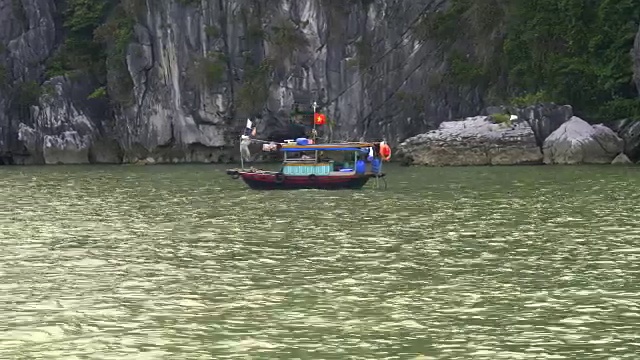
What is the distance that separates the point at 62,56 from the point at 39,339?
66.0 m

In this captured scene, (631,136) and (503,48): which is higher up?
(503,48)

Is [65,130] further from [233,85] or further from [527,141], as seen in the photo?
[527,141]

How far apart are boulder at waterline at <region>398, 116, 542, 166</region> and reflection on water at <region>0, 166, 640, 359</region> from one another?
18.9 meters

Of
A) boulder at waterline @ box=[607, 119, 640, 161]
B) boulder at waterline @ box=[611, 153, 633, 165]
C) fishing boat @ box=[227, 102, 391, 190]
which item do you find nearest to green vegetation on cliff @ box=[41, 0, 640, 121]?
boulder at waterline @ box=[607, 119, 640, 161]

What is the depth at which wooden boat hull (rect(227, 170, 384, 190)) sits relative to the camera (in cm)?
4150

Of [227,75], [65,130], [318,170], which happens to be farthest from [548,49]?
[65,130]

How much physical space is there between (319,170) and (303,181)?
55.3 inches

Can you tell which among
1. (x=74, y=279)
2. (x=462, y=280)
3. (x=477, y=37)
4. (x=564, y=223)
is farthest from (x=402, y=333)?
(x=477, y=37)

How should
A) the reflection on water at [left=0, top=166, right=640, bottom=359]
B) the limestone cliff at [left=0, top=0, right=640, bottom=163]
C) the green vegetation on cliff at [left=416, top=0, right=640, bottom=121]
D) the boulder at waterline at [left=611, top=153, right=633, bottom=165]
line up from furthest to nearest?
the limestone cliff at [left=0, top=0, right=640, bottom=163], the green vegetation on cliff at [left=416, top=0, right=640, bottom=121], the boulder at waterline at [left=611, top=153, right=633, bottom=165], the reflection on water at [left=0, top=166, right=640, bottom=359]

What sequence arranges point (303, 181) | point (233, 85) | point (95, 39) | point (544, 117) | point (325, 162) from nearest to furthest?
1. point (303, 181)
2. point (325, 162)
3. point (544, 117)
4. point (233, 85)
5. point (95, 39)

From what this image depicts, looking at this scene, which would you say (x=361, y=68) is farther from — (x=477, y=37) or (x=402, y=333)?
(x=402, y=333)

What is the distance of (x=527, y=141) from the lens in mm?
54750

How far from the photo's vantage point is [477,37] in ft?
219

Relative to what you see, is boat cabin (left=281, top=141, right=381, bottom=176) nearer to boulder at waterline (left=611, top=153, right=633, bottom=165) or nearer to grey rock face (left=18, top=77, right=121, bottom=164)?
boulder at waterline (left=611, top=153, right=633, bottom=165)
